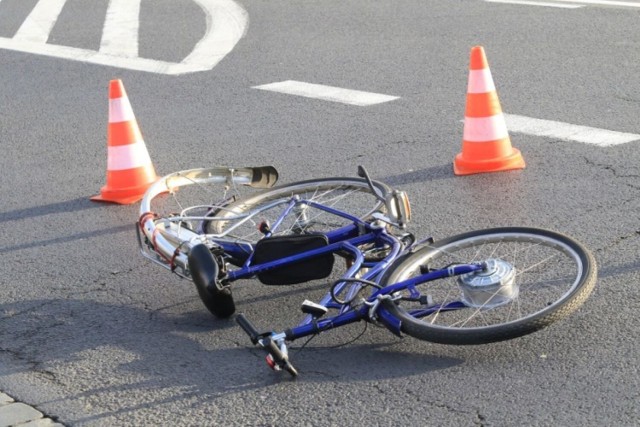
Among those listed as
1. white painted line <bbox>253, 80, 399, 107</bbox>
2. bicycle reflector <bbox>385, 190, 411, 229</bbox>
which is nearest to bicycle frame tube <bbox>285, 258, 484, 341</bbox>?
bicycle reflector <bbox>385, 190, 411, 229</bbox>

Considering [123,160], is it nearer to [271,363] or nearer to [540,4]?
[271,363]

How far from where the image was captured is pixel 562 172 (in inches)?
289

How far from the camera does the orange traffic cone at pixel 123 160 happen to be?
782 centimetres

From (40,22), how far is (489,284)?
38.1ft

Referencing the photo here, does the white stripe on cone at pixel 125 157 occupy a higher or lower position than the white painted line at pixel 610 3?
higher

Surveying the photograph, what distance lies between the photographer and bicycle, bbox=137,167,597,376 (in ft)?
16.0

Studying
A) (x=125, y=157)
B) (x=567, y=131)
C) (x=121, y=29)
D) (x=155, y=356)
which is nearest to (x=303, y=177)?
(x=125, y=157)

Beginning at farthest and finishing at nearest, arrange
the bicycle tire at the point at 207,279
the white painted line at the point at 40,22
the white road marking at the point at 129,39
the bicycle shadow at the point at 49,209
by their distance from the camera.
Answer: the white painted line at the point at 40,22
the white road marking at the point at 129,39
the bicycle shadow at the point at 49,209
the bicycle tire at the point at 207,279

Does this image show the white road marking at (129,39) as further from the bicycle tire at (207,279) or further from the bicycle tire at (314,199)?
the bicycle tire at (207,279)

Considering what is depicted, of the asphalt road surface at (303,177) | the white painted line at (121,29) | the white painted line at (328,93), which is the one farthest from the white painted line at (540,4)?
the white painted line at (121,29)

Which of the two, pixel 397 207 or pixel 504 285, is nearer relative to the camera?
pixel 504 285

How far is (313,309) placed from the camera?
488 centimetres

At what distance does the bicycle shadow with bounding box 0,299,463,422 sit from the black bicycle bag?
13.6 inches

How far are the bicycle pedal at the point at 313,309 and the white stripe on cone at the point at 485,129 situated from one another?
2991mm
